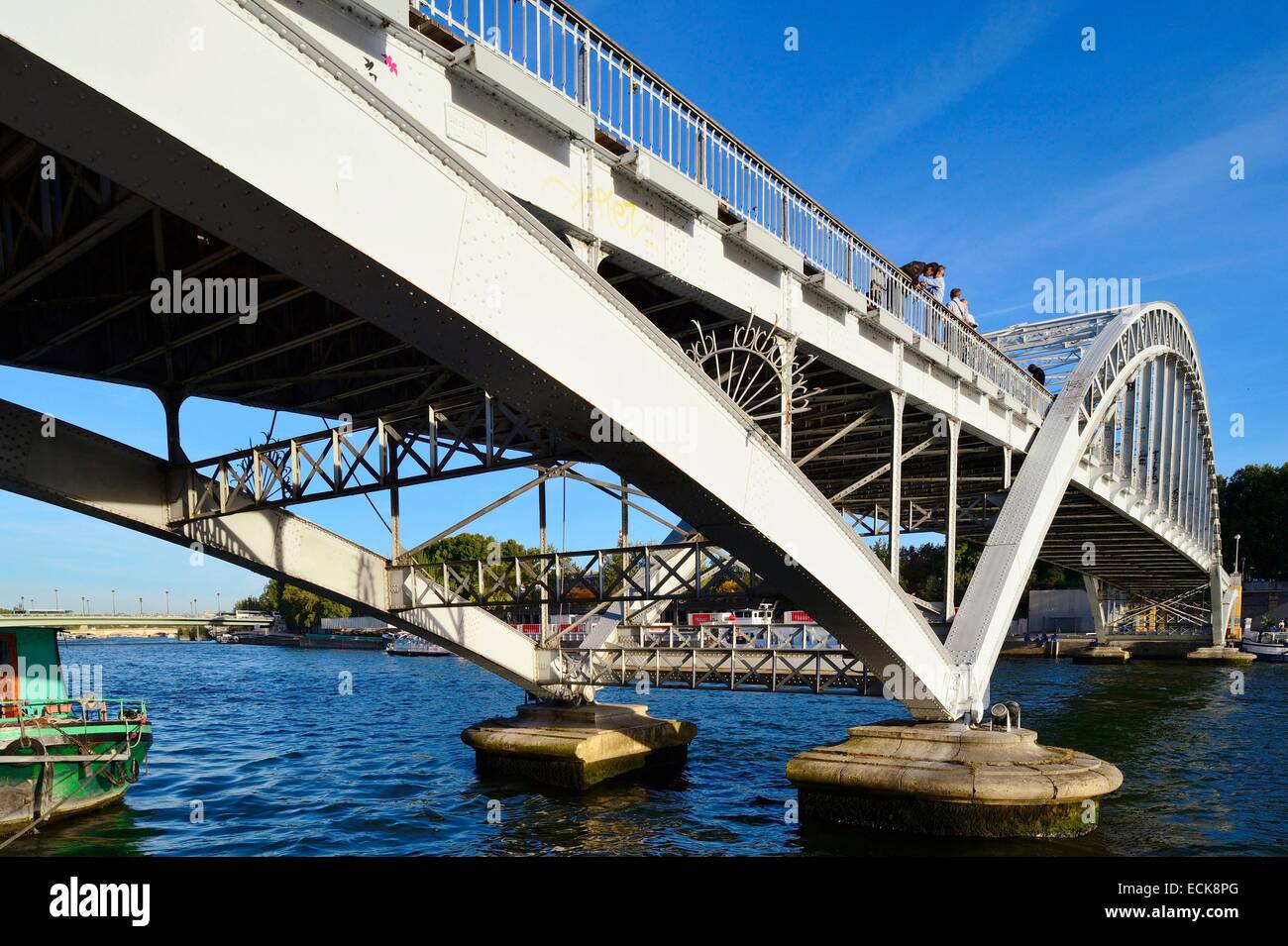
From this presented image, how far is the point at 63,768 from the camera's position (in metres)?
15.8

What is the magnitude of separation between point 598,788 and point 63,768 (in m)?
8.34

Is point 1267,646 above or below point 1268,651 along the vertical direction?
above

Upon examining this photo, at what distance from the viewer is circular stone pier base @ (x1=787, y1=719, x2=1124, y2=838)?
554 inches

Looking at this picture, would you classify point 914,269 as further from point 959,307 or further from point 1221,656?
point 1221,656

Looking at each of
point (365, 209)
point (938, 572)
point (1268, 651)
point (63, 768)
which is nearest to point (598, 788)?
point (63, 768)

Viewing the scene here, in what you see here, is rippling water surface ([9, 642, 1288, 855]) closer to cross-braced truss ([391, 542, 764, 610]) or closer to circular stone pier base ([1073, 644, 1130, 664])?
cross-braced truss ([391, 542, 764, 610])

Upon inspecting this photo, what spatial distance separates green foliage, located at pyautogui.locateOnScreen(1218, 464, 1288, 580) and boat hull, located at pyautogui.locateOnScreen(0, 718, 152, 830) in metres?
90.1

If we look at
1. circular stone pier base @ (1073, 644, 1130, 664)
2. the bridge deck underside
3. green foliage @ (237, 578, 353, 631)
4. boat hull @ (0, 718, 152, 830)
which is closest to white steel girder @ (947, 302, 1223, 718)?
the bridge deck underside

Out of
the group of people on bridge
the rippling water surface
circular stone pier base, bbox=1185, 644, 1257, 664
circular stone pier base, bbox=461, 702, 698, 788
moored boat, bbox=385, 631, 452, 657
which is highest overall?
the group of people on bridge

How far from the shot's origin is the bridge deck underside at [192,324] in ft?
32.1

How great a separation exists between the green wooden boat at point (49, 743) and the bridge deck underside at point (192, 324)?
221 inches

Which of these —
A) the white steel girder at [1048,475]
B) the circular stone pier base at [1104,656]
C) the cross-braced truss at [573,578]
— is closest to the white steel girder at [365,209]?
the cross-braced truss at [573,578]
